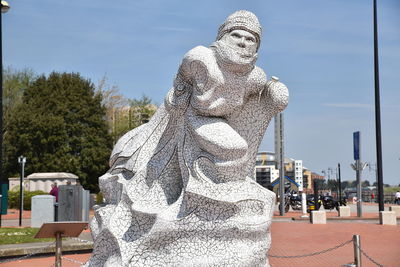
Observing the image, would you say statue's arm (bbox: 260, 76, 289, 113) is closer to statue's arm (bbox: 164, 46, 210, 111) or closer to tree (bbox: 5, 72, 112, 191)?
statue's arm (bbox: 164, 46, 210, 111)

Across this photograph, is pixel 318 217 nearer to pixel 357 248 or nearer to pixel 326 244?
pixel 326 244

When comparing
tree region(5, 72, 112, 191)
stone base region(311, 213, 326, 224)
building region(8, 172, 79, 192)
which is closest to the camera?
stone base region(311, 213, 326, 224)

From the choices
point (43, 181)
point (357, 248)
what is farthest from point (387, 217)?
point (43, 181)

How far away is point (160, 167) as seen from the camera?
718 cm

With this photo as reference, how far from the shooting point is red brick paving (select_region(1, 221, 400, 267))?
34.1 feet

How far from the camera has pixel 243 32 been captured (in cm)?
691

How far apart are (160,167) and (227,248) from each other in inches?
57.3

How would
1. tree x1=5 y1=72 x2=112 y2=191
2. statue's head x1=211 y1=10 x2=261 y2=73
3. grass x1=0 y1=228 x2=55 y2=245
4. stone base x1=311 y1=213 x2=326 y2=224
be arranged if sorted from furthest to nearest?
tree x1=5 y1=72 x2=112 y2=191 → stone base x1=311 y1=213 x2=326 y2=224 → grass x1=0 y1=228 x2=55 y2=245 → statue's head x1=211 y1=10 x2=261 y2=73

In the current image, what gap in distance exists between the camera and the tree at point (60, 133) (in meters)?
33.2

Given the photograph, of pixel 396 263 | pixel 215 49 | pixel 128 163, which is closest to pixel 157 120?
pixel 128 163

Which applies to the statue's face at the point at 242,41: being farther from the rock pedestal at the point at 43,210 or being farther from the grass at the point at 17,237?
the rock pedestal at the point at 43,210

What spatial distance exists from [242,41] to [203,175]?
68.4 inches

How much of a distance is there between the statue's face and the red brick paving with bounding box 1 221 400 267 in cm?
483

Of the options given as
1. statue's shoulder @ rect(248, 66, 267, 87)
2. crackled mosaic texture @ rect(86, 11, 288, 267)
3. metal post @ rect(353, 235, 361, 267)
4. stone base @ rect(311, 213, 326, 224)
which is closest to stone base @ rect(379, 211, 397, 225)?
stone base @ rect(311, 213, 326, 224)
